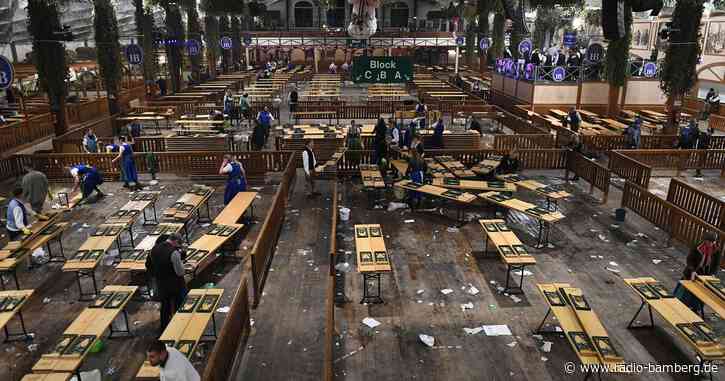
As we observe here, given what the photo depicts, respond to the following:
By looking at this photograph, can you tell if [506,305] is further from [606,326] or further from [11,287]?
[11,287]

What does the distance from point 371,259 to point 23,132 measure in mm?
18636

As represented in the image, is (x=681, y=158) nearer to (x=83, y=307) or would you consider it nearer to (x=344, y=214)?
(x=344, y=214)

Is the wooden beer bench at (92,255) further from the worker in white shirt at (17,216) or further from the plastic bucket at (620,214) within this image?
the plastic bucket at (620,214)

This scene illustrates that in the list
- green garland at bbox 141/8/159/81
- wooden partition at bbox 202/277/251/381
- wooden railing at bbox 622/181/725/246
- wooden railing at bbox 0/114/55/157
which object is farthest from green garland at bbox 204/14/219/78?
wooden partition at bbox 202/277/251/381

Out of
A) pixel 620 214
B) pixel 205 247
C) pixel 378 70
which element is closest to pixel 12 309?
pixel 205 247

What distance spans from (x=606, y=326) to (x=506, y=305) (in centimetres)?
169

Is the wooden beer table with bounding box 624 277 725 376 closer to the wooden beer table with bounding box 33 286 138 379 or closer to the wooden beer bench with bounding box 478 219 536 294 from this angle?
the wooden beer bench with bounding box 478 219 536 294

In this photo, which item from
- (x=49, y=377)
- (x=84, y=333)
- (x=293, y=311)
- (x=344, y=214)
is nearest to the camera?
(x=49, y=377)

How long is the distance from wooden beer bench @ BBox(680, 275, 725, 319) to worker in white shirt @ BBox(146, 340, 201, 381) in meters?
7.75

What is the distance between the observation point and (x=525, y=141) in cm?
1916

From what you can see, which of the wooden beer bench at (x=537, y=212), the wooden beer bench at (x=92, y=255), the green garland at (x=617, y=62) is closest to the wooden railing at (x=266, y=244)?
the wooden beer bench at (x=92, y=255)

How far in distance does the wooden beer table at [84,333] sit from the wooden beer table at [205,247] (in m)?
1.17

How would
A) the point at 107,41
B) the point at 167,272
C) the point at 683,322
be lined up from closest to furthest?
the point at 683,322 → the point at 167,272 → the point at 107,41

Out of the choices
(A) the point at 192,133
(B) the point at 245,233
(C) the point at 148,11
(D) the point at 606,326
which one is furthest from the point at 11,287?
(C) the point at 148,11
